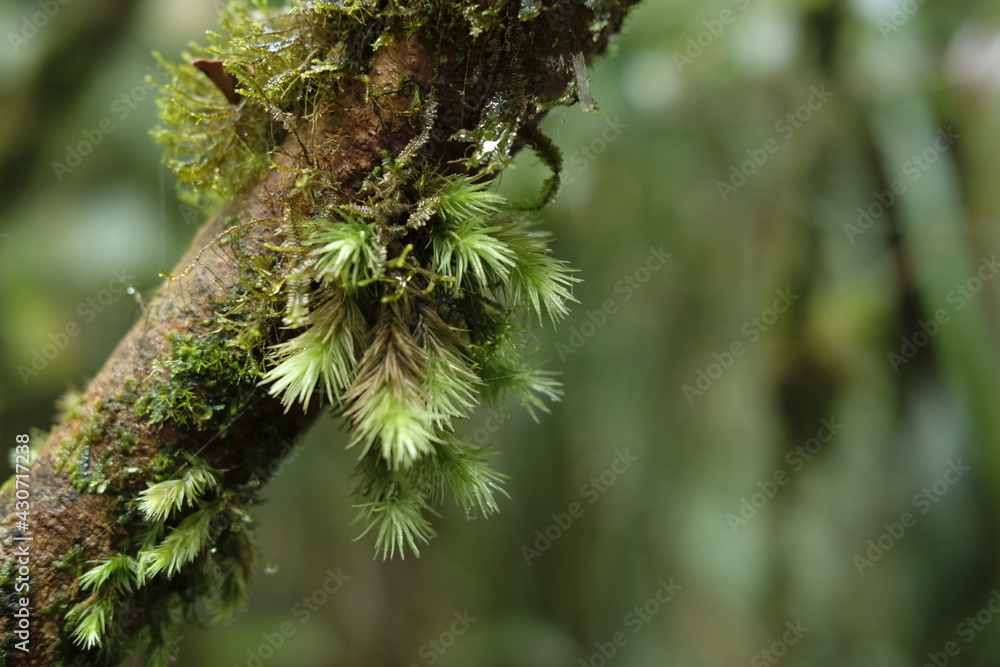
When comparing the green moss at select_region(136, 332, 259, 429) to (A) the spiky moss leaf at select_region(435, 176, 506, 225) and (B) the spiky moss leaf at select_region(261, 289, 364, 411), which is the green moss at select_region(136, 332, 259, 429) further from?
(A) the spiky moss leaf at select_region(435, 176, 506, 225)

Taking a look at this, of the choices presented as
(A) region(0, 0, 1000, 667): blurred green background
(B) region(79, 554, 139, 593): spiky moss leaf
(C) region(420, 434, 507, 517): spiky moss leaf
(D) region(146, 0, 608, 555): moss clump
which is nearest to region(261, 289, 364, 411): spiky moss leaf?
(D) region(146, 0, 608, 555): moss clump

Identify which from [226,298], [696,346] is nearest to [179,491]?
[226,298]

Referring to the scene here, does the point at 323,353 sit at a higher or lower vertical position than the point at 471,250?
lower

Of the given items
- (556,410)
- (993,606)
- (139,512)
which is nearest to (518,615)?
(556,410)

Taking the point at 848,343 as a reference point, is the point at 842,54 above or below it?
above

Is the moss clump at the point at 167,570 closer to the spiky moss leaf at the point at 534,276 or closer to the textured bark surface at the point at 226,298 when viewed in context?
the textured bark surface at the point at 226,298

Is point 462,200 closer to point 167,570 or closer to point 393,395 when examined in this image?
point 393,395

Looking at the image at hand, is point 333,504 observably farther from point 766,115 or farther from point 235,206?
point 766,115
